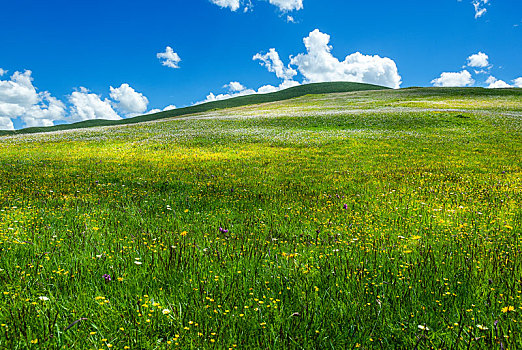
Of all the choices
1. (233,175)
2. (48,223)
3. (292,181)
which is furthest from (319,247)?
(233,175)

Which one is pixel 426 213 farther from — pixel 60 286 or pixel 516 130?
pixel 516 130

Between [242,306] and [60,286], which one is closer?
[242,306]

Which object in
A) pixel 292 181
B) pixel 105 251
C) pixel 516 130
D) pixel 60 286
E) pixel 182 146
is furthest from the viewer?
pixel 516 130

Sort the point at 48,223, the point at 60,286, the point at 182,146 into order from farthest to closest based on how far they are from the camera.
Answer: the point at 182,146
the point at 48,223
the point at 60,286

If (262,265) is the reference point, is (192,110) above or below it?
above

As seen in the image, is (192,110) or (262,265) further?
(192,110)

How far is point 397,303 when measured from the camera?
3324 millimetres

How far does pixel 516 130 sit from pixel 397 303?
35703 millimetres

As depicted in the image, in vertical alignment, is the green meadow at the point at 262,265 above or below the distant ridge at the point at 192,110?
below

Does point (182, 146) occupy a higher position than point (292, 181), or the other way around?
point (182, 146)

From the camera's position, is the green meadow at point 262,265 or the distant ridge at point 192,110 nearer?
the green meadow at point 262,265

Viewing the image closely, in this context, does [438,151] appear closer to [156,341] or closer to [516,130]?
[516,130]

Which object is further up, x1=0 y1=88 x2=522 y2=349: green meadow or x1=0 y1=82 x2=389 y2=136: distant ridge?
x1=0 y1=82 x2=389 y2=136: distant ridge

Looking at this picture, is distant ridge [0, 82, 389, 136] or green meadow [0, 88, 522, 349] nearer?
green meadow [0, 88, 522, 349]
